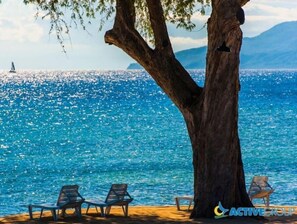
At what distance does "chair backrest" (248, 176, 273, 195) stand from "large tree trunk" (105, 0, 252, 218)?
3256 millimetres

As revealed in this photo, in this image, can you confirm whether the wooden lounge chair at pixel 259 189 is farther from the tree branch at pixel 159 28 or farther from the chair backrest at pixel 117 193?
the tree branch at pixel 159 28

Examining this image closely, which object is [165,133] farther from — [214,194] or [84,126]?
[214,194]

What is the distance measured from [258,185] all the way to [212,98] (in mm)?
4758

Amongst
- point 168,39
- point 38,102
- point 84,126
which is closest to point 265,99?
point 38,102

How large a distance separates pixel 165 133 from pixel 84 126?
39.7ft

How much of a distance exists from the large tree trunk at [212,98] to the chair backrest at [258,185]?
10.7 ft

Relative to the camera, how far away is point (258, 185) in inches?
723

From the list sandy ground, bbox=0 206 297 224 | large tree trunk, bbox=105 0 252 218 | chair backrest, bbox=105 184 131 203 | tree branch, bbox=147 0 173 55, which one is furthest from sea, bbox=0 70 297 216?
tree branch, bbox=147 0 173 55

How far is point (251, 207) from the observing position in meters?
14.9

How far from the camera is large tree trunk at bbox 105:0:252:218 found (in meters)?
14.2

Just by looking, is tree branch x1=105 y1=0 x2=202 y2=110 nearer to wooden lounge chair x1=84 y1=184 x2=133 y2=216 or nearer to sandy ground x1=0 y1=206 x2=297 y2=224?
sandy ground x1=0 y1=206 x2=297 y2=224

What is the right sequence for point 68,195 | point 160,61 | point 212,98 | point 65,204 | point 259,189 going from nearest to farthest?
point 212,98 → point 160,61 → point 65,204 → point 68,195 → point 259,189

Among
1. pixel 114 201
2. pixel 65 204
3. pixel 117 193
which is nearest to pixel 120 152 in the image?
pixel 117 193

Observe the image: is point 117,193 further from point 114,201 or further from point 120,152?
point 120,152
